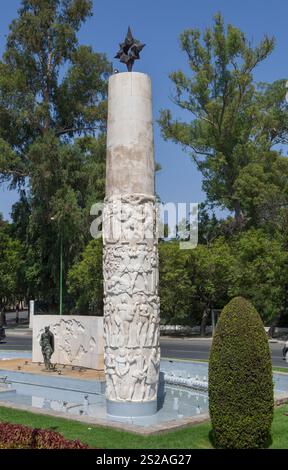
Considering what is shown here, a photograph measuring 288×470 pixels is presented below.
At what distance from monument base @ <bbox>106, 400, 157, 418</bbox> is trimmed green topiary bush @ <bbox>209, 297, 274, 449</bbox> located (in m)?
3.55

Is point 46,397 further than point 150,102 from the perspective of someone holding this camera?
Yes

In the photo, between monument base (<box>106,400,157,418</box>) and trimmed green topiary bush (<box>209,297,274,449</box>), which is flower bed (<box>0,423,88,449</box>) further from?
monument base (<box>106,400,157,418</box>)

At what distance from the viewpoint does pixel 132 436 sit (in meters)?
9.98

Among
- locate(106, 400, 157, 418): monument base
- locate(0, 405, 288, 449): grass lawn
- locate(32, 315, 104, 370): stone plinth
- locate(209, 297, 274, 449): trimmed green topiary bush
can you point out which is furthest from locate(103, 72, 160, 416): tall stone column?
locate(32, 315, 104, 370): stone plinth

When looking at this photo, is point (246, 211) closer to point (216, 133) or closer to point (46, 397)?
point (216, 133)

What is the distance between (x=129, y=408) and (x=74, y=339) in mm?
8004

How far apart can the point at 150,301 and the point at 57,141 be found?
85.4 feet

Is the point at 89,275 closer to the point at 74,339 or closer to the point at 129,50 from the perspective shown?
the point at 74,339

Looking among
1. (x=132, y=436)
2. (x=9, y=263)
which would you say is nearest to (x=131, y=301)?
(x=132, y=436)

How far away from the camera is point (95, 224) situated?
3678cm

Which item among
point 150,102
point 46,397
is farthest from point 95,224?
point 150,102

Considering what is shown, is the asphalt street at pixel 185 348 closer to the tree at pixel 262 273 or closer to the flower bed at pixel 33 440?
the tree at pixel 262 273

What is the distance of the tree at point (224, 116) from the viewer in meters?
39.9

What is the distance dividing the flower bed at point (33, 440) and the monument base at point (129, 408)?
4294 millimetres
